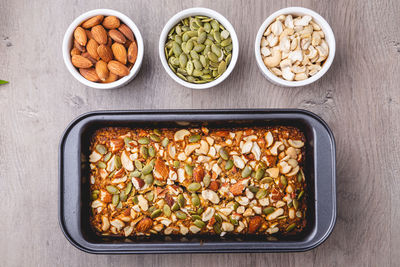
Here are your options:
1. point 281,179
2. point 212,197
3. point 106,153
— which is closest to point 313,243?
point 281,179

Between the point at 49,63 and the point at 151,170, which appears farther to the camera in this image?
the point at 49,63

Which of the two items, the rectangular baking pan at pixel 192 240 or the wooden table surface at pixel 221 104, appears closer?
the rectangular baking pan at pixel 192 240

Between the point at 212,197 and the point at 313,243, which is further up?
the point at 212,197

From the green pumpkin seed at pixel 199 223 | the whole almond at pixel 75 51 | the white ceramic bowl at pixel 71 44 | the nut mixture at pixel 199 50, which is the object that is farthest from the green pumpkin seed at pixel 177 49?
the green pumpkin seed at pixel 199 223

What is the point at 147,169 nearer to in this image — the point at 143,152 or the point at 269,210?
the point at 143,152

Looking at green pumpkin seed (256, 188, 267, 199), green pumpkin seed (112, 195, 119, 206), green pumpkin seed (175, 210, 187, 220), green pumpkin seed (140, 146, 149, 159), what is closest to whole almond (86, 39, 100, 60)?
green pumpkin seed (140, 146, 149, 159)

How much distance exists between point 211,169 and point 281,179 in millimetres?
223

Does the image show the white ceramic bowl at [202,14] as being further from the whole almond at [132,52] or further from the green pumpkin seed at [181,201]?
the green pumpkin seed at [181,201]

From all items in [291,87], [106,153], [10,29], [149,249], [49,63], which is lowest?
[149,249]

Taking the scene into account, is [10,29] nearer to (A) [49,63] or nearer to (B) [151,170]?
(A) [49,63]

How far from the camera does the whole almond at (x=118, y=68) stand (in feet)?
3.41

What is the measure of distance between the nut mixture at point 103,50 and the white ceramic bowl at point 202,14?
0.31 feet

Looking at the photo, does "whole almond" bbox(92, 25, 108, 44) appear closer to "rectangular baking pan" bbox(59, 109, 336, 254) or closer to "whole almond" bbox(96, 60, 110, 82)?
"whole almond" bbox(96, 60, 110, 82)

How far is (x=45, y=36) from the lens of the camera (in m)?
1.19
